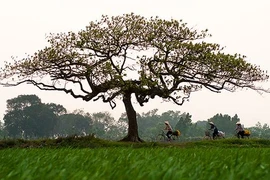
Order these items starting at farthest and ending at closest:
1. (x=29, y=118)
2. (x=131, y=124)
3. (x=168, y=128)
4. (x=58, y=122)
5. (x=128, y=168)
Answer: (x=58, y=122) < (x=29, y=118) < (x=168, y=128) < (x=131, y=124) < (x=128, y=168)

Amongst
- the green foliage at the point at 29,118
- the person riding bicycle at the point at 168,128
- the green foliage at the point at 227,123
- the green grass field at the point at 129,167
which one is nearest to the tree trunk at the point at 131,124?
the person riding bicycle at the point at 168,128

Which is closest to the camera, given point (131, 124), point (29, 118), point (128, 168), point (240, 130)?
point (128, 168)

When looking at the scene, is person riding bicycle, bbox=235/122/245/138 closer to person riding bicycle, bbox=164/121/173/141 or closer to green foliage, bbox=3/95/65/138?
person riding bicycle, bbox=164/121/173/141

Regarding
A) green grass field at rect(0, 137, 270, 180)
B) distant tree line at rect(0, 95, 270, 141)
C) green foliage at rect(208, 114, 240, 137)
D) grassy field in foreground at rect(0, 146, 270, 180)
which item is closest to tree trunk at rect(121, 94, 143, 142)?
green grass field at rect(0, 137, 270, 180)

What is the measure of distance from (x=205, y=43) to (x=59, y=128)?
7478 centimetres

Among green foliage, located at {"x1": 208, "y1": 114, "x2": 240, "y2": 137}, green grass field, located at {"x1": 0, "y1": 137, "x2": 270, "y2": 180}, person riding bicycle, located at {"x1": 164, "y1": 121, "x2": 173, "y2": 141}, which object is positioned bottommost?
green grass field, located at {"x1": 0, "y1": 137, "x2": 270, "y2": 180}

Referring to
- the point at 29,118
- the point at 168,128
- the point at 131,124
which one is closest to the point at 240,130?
the point at 168,128

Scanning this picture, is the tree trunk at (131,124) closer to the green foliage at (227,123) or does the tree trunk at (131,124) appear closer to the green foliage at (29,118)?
the green foliage at (29,118)

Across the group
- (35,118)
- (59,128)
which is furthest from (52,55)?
(59,128)

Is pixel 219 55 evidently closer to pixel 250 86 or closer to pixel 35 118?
pixel 250 86

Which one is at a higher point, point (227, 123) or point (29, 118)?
point (227, 123)

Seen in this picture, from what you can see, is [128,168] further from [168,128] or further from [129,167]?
[168,128]

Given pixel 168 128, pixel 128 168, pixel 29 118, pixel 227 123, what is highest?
pixel 227 123

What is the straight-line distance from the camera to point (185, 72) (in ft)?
98.6
